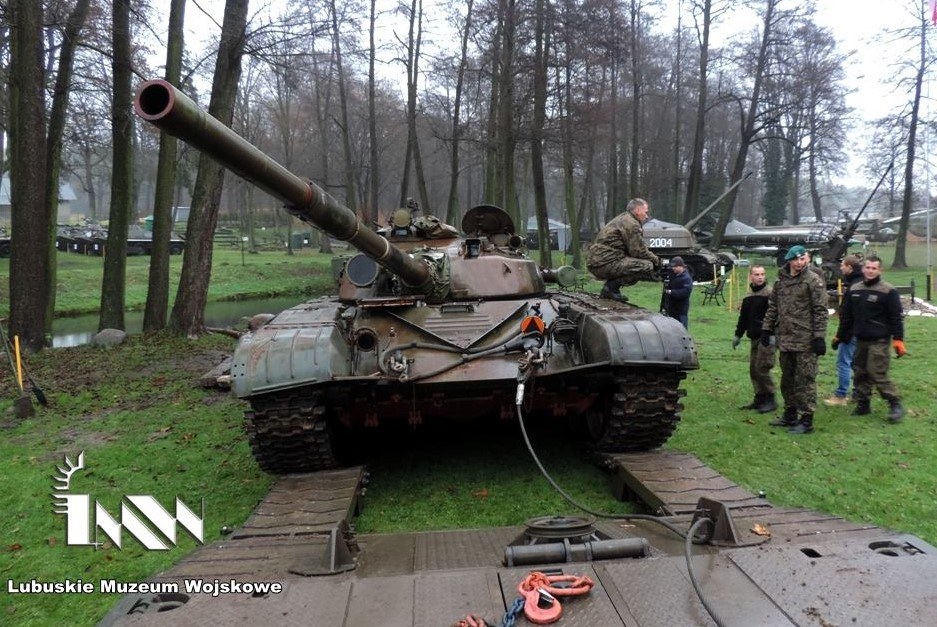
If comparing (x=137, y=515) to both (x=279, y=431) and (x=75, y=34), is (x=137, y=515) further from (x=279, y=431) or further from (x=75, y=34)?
(x=75, y=34)

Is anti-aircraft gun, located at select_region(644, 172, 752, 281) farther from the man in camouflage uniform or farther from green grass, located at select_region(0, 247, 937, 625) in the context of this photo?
the man in camouflage uniform

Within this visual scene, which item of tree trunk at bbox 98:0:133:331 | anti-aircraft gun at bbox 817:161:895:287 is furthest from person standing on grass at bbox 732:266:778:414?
tree trunk at bbox 98:0:133:331

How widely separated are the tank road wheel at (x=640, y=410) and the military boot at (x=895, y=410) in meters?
2.96

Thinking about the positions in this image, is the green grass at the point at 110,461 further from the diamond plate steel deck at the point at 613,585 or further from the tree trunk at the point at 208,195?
the tree trunk at the point at 208,195

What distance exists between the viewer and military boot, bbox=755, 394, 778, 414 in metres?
8.38

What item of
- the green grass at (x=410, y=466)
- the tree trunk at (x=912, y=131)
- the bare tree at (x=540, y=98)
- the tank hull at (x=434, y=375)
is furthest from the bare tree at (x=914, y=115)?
the tank hull at (x=434, y=375)

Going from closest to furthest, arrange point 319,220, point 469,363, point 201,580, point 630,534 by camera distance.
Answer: point 201,580 < point 630,534 < point 319,220 < point 469,363

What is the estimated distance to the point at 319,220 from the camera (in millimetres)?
4578

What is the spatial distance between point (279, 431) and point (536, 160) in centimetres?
1750

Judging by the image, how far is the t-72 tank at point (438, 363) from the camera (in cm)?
567

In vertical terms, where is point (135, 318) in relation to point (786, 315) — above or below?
below

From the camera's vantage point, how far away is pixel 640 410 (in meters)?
6.05

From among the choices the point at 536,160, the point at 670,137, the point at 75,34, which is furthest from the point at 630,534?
the point at 670,137
